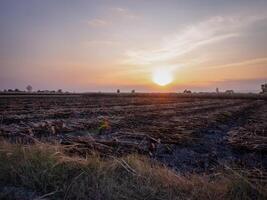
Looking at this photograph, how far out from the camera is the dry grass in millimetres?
4758

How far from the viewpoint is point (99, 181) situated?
5113mm

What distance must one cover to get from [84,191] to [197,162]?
14.0 feet

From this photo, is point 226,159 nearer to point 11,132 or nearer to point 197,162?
point 197,162

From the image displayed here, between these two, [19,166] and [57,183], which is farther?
[19,166]

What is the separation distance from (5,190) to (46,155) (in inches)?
42.3

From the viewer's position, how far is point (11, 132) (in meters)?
11.5

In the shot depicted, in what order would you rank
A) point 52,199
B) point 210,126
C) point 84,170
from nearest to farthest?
point 52,199 < point 84,170 < point 210,126

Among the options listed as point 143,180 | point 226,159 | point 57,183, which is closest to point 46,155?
point 57,183

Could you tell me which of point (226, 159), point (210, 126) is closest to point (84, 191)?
point (226, 159)

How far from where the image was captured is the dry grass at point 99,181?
4.76m

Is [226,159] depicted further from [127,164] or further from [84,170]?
[84,170]

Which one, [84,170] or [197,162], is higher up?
[84,170]

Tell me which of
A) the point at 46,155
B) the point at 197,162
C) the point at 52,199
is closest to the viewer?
the point at 52,199

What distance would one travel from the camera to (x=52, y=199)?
15.4 ft
